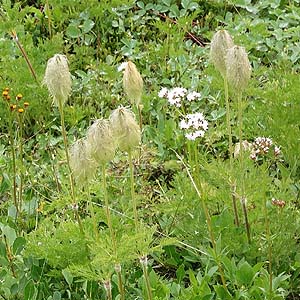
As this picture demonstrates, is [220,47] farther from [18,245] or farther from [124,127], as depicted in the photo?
[18,245]

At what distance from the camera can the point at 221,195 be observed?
281 cm

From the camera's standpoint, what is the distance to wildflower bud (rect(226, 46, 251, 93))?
2270 mm

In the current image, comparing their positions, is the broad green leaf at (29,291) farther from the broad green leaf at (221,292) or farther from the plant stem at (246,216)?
the plant stem at (246,216)

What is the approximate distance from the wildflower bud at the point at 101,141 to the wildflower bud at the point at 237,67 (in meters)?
0.44

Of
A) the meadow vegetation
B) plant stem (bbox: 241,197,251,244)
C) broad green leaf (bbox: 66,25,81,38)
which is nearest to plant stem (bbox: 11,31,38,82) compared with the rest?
the meadow vegetation

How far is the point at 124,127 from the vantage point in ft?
6.84

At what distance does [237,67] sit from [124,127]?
42 centimetres

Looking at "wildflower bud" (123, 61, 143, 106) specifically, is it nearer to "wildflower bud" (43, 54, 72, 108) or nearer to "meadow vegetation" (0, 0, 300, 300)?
"meadow vegetation" (0, 0, 300, 300)

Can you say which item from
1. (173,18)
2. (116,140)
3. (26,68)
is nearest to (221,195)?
(116,140)

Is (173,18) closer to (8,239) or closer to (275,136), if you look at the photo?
(275,136)

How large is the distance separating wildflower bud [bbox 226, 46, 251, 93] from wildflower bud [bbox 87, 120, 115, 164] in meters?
0.44

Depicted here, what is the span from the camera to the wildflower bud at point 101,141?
2062 mm

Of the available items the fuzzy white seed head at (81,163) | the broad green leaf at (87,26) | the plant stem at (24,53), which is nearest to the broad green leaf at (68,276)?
the fuzzy white seed head at (81,163)

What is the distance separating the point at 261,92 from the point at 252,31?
1.10 m
